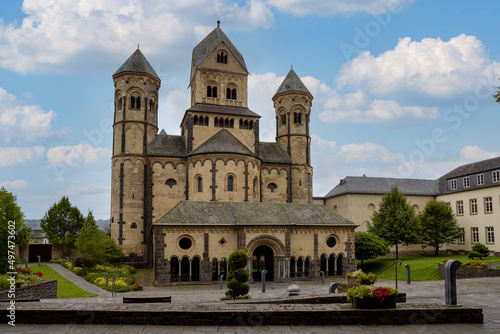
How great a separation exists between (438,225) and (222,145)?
28606mm

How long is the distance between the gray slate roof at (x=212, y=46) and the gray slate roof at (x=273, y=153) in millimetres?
11463

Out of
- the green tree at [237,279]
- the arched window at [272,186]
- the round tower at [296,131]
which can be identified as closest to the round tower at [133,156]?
the arched window at [272,186]

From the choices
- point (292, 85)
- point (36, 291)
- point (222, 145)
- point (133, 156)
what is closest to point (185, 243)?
point (36, 291)

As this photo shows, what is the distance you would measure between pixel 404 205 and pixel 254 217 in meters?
22.2

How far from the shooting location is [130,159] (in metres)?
48.9

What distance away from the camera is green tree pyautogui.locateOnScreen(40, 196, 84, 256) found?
5744cm

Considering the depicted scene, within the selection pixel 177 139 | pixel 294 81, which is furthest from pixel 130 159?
pixel 294 81

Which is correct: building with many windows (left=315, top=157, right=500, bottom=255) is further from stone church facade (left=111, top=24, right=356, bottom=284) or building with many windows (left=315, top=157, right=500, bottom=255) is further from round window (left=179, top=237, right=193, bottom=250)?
round window (left=179, top=237, right=193, bottom=250)

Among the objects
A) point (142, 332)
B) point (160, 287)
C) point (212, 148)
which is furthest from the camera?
point (212, 148)

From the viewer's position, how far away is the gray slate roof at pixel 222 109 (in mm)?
50906

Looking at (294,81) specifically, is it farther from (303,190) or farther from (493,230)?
(493,230)

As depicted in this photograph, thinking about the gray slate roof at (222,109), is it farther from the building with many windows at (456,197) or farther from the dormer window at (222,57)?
the building with many windows at (456,197)

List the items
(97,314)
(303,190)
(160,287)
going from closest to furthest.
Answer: (97,314) < (160,287) < (303,190)

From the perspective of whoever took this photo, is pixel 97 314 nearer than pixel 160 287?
Yes
